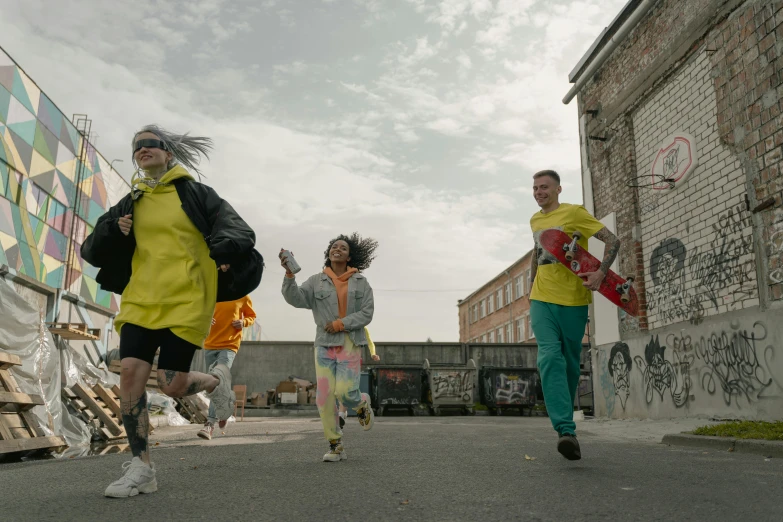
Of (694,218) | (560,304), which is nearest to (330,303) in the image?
(560,304)

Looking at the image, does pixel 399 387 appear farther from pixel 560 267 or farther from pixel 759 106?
pixel 560 267

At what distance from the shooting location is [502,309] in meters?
47.4

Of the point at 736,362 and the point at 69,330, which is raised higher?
the point at 69,330

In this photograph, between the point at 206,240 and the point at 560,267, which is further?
the point at 560,267

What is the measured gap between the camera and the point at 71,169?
18953mm

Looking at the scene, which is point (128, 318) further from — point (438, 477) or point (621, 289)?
point (621, 289)

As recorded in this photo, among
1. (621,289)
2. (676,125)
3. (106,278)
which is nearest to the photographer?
(106,278)

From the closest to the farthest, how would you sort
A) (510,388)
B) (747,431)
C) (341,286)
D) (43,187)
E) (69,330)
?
1. (341,286)
2. (747,431)
3. (69,330)
4. (43,187)
5. (510,388)

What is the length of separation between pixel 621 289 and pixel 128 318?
3810 millimetres

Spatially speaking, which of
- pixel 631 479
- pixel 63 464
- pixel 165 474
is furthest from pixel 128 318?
pixel 631 479

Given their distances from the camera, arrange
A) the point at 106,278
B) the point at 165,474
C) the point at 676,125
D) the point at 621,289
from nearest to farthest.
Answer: the point at 106,278, the point at 165,474, the point at 621,289, the point at 676,125

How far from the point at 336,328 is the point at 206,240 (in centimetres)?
176

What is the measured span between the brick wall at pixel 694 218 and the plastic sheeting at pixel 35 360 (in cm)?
899

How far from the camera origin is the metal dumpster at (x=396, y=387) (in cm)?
2089
